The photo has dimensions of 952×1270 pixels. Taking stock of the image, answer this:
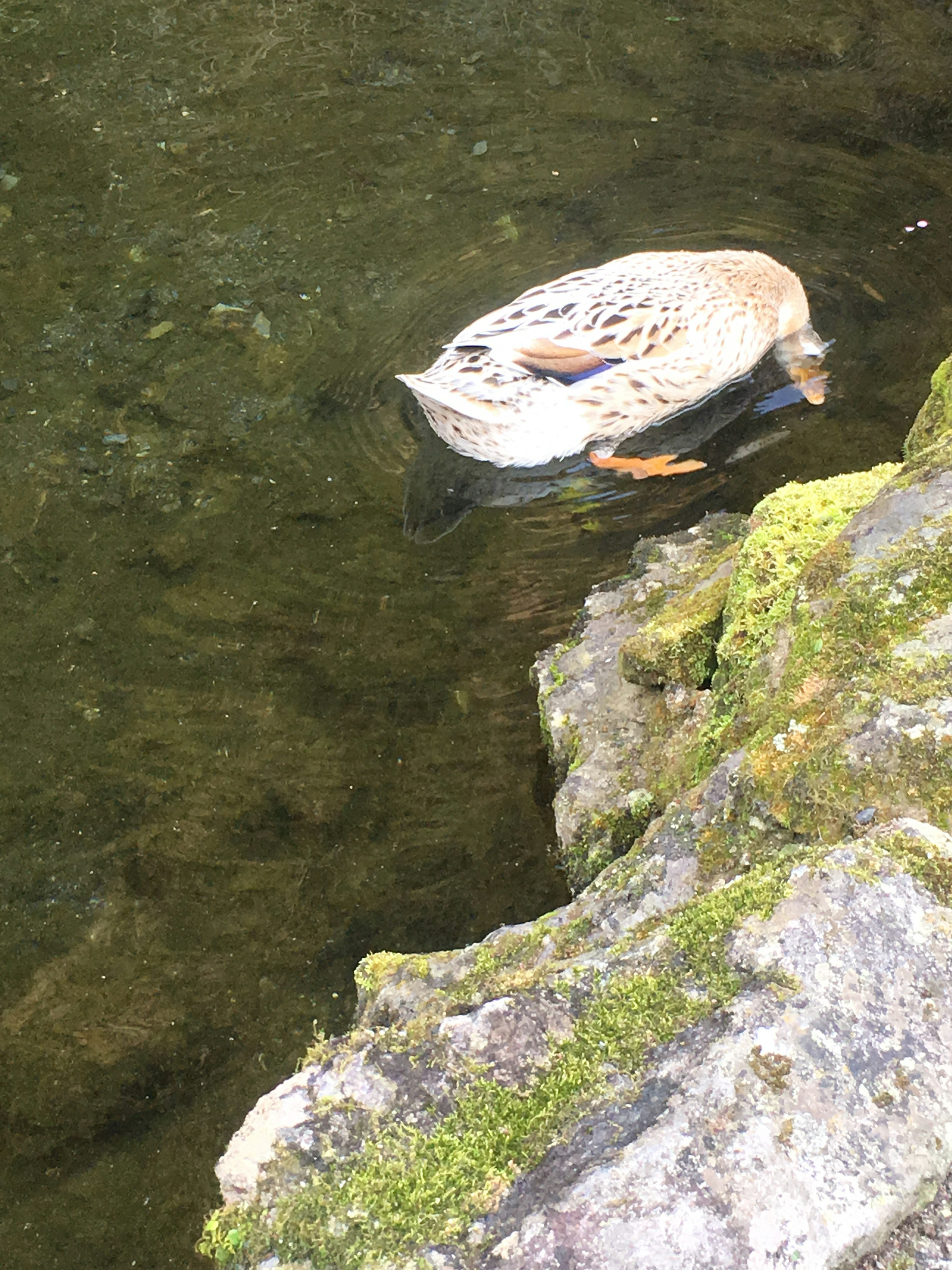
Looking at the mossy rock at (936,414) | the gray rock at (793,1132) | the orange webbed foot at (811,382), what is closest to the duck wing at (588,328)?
the orange webbed foot at (811,382)

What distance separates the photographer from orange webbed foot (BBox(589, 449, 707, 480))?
16.9 ft

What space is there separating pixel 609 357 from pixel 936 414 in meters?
2.02

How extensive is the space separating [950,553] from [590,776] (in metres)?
1.37

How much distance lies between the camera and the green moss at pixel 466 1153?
5.50ft

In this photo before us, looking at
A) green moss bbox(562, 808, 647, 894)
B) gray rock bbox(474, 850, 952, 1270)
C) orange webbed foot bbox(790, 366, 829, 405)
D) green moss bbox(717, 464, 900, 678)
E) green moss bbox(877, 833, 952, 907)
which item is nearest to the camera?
gray rock bbox(474, 850, 952, 1270)

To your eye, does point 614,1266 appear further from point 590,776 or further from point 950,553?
point 590,776

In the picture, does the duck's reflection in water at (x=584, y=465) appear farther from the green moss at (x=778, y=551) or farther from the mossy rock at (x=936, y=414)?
the green moss at (x=778, y=551)

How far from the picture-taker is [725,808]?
7.93 feet

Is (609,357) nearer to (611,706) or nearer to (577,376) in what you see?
(577,376)

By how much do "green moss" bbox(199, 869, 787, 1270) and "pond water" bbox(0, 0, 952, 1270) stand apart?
1.58 metres

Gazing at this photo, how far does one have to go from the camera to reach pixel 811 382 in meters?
5.43

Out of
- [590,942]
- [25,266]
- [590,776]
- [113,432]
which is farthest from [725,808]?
[25,266]

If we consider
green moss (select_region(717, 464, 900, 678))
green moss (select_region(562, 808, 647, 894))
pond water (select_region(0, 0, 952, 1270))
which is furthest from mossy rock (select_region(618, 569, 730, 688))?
pond water (select_region(0, 0, 952, 1270))

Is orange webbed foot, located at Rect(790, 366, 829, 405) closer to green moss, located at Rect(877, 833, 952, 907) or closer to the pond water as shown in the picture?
the pond water
